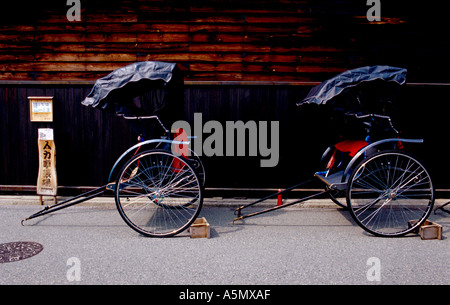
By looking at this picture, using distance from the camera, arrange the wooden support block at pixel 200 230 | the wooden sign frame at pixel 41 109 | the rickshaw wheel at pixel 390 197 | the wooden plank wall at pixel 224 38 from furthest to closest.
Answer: the wooden plank wall at pixel 224 38 → the wooden sign frame at pixel 41 109 → the wooden support block at pixel 200 230 → the rickshaw wheel at pixel 390 197

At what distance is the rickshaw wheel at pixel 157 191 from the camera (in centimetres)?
376

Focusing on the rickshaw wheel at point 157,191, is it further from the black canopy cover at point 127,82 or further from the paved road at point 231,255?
the black canopy cover at point 127,82

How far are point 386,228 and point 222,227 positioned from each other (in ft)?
6.89

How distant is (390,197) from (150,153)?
286 cm

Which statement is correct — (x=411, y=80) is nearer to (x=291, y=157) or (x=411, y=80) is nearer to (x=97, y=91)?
(x=291, y=157)

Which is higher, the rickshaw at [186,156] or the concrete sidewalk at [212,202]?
the rickshaw at [186,156]

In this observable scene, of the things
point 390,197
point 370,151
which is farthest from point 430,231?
point 370,151

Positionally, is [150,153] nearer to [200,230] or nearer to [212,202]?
[200,230]

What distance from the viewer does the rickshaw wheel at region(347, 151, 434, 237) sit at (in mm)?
3688

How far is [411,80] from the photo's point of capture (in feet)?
20.9

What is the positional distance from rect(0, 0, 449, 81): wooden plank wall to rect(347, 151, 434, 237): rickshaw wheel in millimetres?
2669

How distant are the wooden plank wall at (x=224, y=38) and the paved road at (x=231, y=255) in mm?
3311

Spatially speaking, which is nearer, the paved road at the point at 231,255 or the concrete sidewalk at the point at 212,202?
the paved road at the point at 231,255

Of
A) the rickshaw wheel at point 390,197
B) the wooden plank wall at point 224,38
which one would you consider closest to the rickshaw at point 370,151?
the rickshaw wheel at point 390,197
